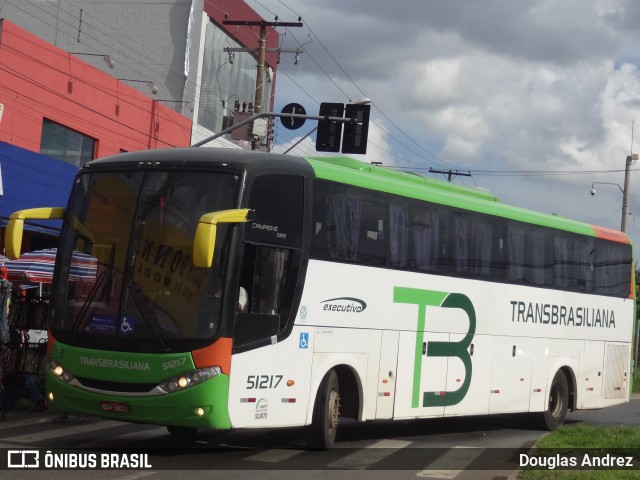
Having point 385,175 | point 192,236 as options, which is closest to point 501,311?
point 385,175

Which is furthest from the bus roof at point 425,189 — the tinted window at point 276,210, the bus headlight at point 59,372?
the bus headlight at point 59,372

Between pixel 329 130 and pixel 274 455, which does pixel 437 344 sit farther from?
pixel 329 130

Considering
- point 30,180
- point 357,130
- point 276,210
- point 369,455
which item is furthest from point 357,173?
point 30,180

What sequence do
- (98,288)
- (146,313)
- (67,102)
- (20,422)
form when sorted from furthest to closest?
(67,102) → (20,422) → (98,288) → (146,313)

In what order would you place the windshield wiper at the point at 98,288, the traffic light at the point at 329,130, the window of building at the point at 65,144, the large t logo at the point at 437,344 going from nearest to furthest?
the windshield wiper at the point at 98,288 < the large t logo at the point at 437,344 < the traffic light at the point at 329,130 < the window of building at the point at 65,144

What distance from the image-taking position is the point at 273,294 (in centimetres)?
1211

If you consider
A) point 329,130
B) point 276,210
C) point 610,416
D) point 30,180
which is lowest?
point 610,416

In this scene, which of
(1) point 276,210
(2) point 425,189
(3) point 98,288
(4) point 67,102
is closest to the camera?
(3) point 98,288

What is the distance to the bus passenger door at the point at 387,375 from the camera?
14180mm

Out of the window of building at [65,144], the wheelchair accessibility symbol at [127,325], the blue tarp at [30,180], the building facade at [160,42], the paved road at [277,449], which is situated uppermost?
the building facade at [160,42]

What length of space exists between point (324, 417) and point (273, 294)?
1.82 meters

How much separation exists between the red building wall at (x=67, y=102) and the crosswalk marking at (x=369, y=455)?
670 inches

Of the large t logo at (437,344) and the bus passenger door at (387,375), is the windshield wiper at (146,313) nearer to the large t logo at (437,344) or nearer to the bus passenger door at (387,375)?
the bus passenger door at (387,375)

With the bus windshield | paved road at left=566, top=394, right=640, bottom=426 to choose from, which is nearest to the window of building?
paved road at left=566, top=394, right=640, bottom=426
